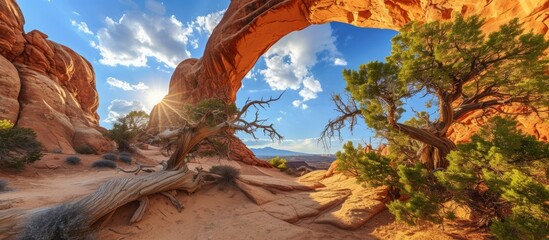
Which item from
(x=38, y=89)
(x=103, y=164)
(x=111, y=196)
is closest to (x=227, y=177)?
(x=111, y=196)

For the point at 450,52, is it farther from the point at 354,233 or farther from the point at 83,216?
the point at 83,216

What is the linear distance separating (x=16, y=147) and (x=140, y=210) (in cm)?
954

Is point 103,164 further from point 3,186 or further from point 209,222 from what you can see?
point 209,222

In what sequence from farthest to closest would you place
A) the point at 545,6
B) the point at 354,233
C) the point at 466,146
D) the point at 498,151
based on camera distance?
1. the point at 545,6
2. the point at 354,233
3. the point at 466,146
4. the point at 498,151

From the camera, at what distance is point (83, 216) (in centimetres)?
522

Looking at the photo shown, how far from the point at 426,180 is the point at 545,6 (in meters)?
8.35

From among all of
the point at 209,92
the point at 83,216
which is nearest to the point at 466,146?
the point at 83,216

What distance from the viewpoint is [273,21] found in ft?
71.9

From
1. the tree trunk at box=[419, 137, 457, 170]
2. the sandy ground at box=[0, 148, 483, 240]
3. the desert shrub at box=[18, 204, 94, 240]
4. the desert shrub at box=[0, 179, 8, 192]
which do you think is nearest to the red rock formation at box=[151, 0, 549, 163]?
the sandy ground at box=[0, 148, 483, 240]

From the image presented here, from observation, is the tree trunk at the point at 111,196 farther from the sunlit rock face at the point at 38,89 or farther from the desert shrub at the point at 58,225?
the sunlit rock face at the point at 38,89

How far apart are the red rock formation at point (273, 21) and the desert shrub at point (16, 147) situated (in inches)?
378

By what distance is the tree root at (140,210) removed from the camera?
20.5ft

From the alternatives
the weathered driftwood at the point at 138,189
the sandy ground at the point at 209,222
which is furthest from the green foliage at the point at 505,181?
the weathered driftwood at the point at 138,189

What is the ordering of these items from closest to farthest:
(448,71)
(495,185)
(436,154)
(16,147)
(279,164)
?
(495,185)
(448,71)
(436,154)
(16,147)
(279,164)
